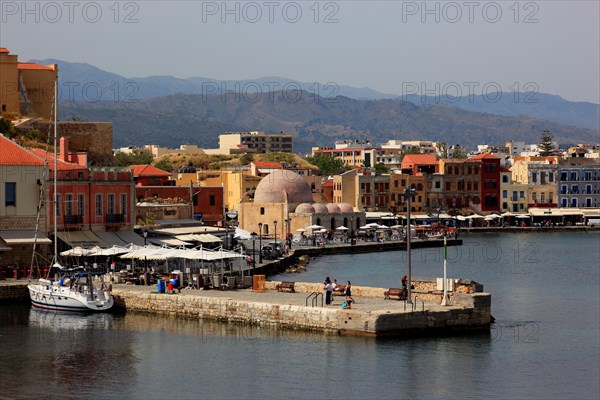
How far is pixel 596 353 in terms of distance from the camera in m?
40.9

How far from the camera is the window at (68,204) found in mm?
60688

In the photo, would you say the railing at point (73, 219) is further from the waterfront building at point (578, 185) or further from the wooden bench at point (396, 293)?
the waterfront building at point (578, 185)

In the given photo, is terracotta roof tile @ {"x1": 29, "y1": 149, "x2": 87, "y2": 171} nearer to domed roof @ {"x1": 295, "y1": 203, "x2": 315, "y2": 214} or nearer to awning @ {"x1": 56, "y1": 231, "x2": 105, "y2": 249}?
awning @ {"x1": 56, "y1": 231, "x2": 105, "y2": 249}

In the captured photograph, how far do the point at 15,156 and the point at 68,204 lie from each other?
3.76 m

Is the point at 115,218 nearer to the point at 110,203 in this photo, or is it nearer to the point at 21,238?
the point at 110,203

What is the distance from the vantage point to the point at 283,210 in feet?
341

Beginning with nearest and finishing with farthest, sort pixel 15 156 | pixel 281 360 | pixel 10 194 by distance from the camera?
pixel 281 360, pixel 10 194, pixel 15 156

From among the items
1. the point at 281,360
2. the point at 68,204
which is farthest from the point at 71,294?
the point at 281,360

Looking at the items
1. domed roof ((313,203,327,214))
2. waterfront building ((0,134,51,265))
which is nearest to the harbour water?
waterfront building ((0,134,51,265))

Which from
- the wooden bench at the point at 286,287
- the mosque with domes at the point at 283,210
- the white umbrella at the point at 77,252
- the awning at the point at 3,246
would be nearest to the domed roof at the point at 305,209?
the mosque with domes at the point at 283,210

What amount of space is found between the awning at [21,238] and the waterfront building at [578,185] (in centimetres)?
9457

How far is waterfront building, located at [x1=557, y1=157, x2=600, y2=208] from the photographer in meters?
142

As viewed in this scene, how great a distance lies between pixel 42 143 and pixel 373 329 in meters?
44.8

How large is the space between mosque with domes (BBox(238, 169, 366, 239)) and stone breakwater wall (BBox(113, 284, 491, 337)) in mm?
56255
